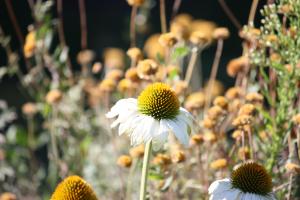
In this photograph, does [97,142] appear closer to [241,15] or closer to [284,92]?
[284,92]

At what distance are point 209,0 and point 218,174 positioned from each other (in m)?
3.91

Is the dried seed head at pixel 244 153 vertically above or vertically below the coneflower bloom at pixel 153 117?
below

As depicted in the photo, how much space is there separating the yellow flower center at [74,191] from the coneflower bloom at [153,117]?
15 cm

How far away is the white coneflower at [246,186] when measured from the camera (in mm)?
1478

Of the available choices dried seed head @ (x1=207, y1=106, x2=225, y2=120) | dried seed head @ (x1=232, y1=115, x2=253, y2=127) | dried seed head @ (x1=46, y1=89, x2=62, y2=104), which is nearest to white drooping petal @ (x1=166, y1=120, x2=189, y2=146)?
dried seed head @ (x1=232, y1=115, x2=253, y2=127)

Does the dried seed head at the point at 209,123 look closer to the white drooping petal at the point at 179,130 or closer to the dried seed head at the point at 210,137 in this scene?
the dried seed head at the point at 210,137

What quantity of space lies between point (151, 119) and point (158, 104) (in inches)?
1.5

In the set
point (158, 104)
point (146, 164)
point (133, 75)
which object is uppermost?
point (133, 75)

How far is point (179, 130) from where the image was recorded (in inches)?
56.6

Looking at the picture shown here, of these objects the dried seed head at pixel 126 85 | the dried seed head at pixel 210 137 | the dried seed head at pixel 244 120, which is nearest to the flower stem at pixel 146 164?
the dried seed head at pixel 244 120

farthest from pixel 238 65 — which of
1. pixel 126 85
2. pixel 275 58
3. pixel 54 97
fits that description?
pixel 54 97

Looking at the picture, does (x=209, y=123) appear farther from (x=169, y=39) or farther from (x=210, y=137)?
(x=169, y=39)

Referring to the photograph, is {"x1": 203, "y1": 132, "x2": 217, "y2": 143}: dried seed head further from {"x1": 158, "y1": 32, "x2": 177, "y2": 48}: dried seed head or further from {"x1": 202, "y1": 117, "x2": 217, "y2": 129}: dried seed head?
{"x1": 158, "y1": 32, "x2": 177, "y2": 48}: dried seed head

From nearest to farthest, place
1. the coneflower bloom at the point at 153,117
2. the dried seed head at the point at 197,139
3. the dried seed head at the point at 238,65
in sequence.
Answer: the coneflower bloom at the point at 153,117 → the dried seed head at the point at 197,139 → the dried seed head at the point at 238,65
